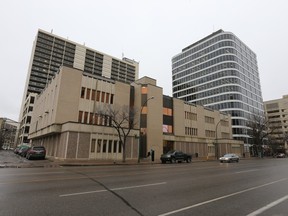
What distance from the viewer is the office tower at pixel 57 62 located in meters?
94.2

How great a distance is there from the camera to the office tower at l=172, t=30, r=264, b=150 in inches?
3282

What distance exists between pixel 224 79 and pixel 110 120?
67.8m

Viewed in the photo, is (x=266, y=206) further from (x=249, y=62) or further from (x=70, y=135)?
(x=249, y=62)

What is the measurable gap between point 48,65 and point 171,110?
7656 cm

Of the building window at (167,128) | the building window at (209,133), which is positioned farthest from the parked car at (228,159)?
the building window at (209,133)

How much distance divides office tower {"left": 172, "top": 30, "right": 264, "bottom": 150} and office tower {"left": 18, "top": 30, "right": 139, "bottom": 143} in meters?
38.4

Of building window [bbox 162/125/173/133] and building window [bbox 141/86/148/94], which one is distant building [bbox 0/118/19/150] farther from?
building window [bbox 162/125/173/133]

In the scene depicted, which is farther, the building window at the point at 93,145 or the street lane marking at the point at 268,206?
the building window at the point at 93,145

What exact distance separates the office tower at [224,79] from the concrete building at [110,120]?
108ft

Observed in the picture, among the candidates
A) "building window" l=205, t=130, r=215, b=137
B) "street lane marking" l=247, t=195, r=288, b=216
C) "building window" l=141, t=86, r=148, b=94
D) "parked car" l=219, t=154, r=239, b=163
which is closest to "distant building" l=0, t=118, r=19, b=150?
"building window" l=141, t=86, r=148, b=94

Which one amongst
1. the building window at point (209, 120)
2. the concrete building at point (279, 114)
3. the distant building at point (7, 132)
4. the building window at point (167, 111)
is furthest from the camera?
the concrete building at point (279, 114)

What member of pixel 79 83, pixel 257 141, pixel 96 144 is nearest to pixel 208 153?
pixel 257 141

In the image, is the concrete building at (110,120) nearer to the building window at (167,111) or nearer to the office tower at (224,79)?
the building window at (167,111)

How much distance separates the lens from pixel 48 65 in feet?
324
